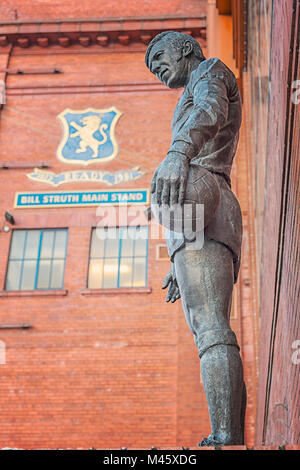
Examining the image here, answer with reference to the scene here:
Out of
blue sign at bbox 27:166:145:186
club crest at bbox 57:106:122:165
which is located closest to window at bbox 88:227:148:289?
blue sign at bbox 27:166:145:186

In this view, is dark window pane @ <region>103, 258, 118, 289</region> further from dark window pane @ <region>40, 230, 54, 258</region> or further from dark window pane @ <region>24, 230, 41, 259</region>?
dark window pane @ <region>24, 230, 41, 259</region>

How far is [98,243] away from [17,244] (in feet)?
5.47

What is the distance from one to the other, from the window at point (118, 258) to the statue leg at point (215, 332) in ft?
35.5

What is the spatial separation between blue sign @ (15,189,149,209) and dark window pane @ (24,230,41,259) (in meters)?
0.55

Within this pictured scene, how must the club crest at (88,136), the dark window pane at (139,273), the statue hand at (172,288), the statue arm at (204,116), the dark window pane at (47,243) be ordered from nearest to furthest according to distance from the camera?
the statue arm at (204,116)
the statue hand at (172,288)
the dark window pane at (139,273)
the dark window pane at (47,243)
the club crest at (88,136)

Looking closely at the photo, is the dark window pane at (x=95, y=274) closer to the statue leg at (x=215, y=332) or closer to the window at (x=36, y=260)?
the window at (x=36, y=260)

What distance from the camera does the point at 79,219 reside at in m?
14.2

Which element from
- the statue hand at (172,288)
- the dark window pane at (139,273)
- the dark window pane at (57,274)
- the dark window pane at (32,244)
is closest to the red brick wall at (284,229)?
the statue hand at (172,288)

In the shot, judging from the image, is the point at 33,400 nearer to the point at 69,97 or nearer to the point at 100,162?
the point at 100,162

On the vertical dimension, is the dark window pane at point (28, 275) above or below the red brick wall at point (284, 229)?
above

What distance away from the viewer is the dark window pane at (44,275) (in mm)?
13867

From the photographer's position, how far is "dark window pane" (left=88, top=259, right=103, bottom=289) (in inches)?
543
